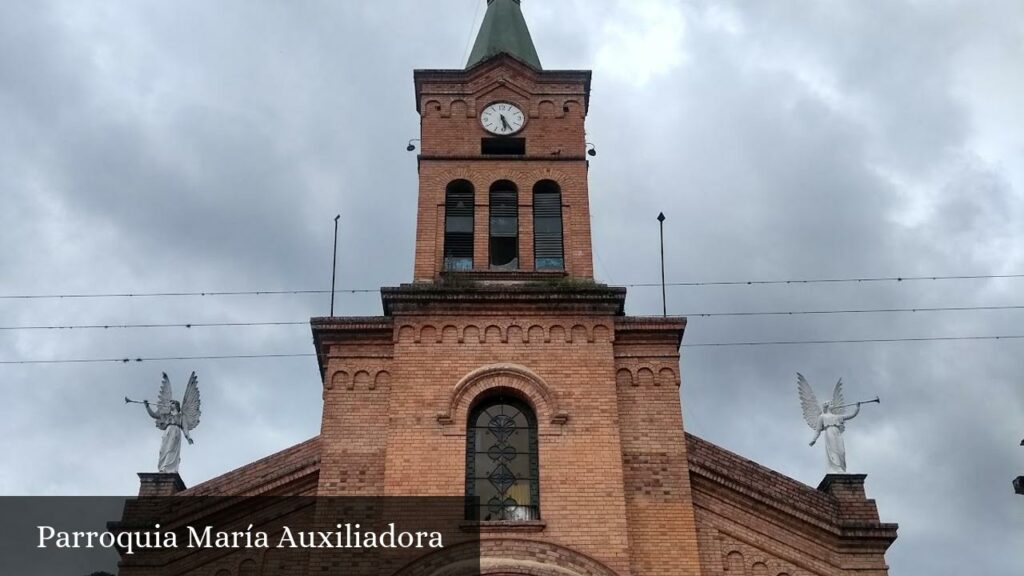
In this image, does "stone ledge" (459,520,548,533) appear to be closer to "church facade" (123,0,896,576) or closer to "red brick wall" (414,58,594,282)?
"church facade" (123,0,896,576)

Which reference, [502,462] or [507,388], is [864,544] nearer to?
[502,462]

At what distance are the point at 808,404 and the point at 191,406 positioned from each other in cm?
1226

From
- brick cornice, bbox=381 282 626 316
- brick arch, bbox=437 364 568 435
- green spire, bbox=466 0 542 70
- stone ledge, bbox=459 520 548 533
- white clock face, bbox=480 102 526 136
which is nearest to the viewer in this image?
stone ledge, bbox=459 520 548 533

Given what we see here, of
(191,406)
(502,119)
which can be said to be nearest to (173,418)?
(191,406)

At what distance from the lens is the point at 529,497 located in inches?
764

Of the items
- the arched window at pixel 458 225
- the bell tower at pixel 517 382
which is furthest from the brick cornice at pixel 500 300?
the arched window at pixel 458 225

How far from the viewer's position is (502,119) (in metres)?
24.6

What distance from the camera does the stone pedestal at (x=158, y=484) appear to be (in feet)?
67.3

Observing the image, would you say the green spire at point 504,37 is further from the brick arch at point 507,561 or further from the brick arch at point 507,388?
the brick arch at point 507,561

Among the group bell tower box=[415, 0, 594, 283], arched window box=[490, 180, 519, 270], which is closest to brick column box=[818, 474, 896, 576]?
bell tower box=[415, 0, 594, 283]

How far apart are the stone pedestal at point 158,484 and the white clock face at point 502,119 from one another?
9888mm

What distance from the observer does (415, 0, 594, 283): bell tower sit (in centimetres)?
2264

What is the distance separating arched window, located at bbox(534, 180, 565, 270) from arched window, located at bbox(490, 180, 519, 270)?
1.46 feet

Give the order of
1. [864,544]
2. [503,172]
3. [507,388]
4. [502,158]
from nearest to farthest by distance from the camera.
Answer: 1. [864,544]
2. [507,388]
3. [503,172]
4. [502,158]
